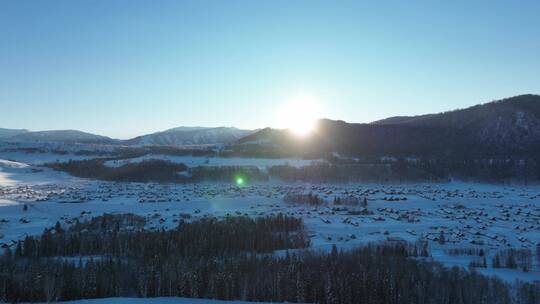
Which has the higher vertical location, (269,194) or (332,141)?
(332,141)

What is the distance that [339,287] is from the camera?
13.2m

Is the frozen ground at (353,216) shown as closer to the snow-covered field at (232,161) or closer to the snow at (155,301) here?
the snow at (155,301)

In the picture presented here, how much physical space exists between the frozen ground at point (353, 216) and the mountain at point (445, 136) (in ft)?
113

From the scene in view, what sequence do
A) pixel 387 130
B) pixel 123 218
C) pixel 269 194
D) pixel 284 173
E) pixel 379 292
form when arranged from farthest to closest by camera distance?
pixel 387 130, pixel 284 173, pixel 269 194, pixel 123 218, pixel 379 292

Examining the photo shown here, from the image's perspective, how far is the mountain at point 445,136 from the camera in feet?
271

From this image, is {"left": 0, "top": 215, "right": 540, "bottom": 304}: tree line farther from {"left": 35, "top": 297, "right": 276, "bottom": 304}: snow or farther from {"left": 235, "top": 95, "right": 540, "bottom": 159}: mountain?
{"left": 235, "top": 95, "right": 540, "bottom": 159}: mountain

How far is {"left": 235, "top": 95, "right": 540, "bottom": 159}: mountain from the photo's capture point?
8269 centimetres

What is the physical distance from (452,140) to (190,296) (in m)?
85.3

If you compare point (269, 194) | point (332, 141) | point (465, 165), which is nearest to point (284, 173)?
point (269, 194)

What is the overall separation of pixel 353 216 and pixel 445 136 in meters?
68.5

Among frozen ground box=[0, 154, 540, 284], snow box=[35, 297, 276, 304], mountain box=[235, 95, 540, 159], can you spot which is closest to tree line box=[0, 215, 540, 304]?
snow box=[35, 297, 276, 304]

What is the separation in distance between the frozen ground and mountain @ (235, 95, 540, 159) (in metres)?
34.4

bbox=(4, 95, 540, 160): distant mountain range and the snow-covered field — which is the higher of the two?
bbox=(4, 95, 540, 160): distant mountain range

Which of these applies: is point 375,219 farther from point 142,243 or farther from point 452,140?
point 452,140
